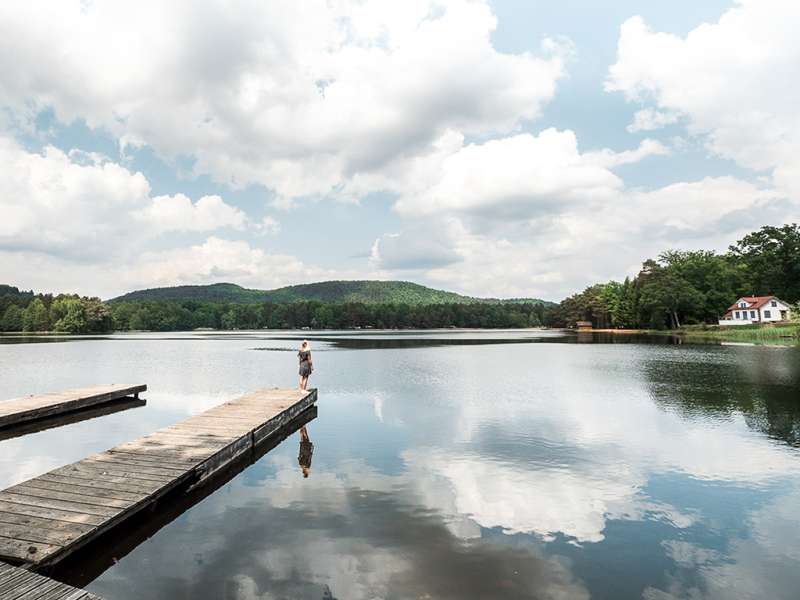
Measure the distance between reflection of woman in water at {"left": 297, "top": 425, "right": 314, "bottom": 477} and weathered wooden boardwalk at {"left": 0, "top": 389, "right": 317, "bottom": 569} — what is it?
131cm

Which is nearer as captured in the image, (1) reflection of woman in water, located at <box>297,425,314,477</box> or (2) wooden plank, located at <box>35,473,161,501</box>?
(2) wooden plank, located at <box>35,473,161,501</box>

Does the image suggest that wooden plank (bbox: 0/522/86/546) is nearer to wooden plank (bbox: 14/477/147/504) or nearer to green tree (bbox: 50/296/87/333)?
wooden plank (bbox: 14/477/147/504)

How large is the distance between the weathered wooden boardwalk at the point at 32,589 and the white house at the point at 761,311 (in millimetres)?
108216

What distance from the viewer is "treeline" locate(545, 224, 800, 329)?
93562 mm

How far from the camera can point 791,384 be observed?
25.3m

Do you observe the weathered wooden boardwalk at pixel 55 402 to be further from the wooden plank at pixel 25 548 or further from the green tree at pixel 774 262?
the green tree at pixel 774 262

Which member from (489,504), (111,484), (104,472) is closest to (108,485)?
(111,484)

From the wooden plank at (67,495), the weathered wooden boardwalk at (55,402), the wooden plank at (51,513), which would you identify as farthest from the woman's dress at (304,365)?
the wooden plank at (51,513)

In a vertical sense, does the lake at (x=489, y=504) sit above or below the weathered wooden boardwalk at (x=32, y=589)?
below

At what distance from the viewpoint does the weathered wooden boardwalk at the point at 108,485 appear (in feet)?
23.9

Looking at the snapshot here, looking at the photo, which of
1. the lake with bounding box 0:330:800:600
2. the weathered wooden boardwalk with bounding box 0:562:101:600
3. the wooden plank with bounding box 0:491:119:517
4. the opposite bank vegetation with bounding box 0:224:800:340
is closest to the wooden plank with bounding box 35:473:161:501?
the wooden plank with bounding box 0:491:119:517

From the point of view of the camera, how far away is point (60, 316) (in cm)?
14812

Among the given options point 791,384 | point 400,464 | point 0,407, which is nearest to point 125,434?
point 0,407

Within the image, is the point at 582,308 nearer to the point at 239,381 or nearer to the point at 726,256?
the point at 726,256
